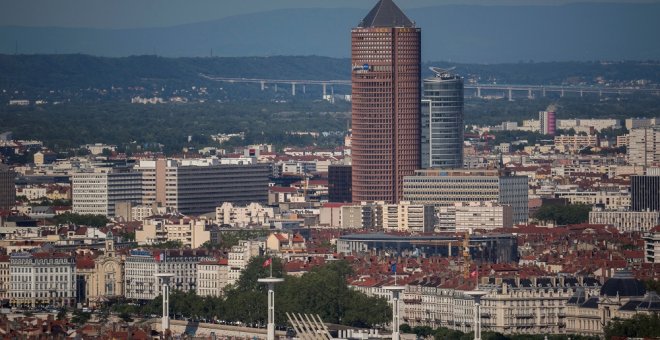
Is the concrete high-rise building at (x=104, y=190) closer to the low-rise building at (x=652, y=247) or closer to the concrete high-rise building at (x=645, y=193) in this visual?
the concrete high-rise building at (x=645, y=193)

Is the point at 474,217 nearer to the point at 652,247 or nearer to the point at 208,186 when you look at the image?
the point at 208,186

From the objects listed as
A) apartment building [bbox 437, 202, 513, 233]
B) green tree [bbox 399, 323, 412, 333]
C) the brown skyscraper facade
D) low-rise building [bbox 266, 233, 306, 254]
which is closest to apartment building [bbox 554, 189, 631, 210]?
the brown skyscraper facade

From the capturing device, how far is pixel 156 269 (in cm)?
9056

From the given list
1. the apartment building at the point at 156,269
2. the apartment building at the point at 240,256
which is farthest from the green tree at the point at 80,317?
the apartment building at the point at 156,269

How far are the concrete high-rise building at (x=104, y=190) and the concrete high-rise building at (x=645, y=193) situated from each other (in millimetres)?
22185

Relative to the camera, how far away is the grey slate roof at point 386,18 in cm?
12131

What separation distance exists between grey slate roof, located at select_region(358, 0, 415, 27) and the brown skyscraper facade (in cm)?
55

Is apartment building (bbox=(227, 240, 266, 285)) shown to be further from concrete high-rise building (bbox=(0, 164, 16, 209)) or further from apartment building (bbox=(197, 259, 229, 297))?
concrete high-rise building (bbox=(0, 164, 16, 209))

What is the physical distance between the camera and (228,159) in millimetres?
133125

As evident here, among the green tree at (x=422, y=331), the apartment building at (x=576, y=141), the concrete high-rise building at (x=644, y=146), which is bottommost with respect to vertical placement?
the green tree at (x=422, y=331)

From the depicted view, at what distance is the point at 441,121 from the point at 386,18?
258 inches

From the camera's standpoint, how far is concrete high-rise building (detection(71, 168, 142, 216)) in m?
124

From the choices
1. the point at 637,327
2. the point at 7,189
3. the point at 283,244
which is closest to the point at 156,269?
the point at 283,244

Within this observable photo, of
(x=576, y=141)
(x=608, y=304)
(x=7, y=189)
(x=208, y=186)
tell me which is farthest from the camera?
(x=576, y=141)
